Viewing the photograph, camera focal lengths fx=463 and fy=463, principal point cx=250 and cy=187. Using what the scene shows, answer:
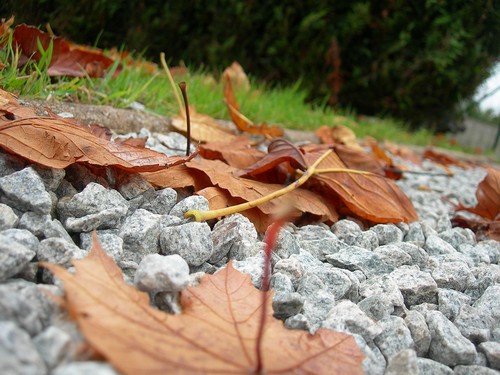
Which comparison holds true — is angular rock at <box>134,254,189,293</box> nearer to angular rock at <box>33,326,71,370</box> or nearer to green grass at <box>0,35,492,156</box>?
angular rock at <box>33,326,71,370</box>

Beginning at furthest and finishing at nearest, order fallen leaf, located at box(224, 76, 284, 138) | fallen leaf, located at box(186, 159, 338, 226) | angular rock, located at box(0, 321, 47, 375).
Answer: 1. fallen leaf, located at box(224, 76, 284, 138)
2. fallen leaf, located at box(186, 159, 338, 226)
3. angular rock, located at box(0, 321, 47, 375)

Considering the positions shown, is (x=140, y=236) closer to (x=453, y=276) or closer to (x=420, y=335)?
(x=420, y=335)

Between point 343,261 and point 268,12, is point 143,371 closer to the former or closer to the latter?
point 343,261

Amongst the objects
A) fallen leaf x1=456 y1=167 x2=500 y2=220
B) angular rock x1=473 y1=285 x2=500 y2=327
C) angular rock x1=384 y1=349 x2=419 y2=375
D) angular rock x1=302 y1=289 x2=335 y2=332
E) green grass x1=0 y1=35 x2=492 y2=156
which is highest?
fallen leaf x1=456 y1=167 x2=500 y2=220

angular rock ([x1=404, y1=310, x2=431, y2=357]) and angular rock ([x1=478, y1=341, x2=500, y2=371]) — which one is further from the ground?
angular rock ([x1=478, y1=341, x2=500, y2=371])

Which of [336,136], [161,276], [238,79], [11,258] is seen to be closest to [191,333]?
[161,276]

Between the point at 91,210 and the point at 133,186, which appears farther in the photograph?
the point at 133,186

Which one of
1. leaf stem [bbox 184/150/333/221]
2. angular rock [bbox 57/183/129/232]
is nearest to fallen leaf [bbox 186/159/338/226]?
leaf stem [bbox 184/150/333/221]
